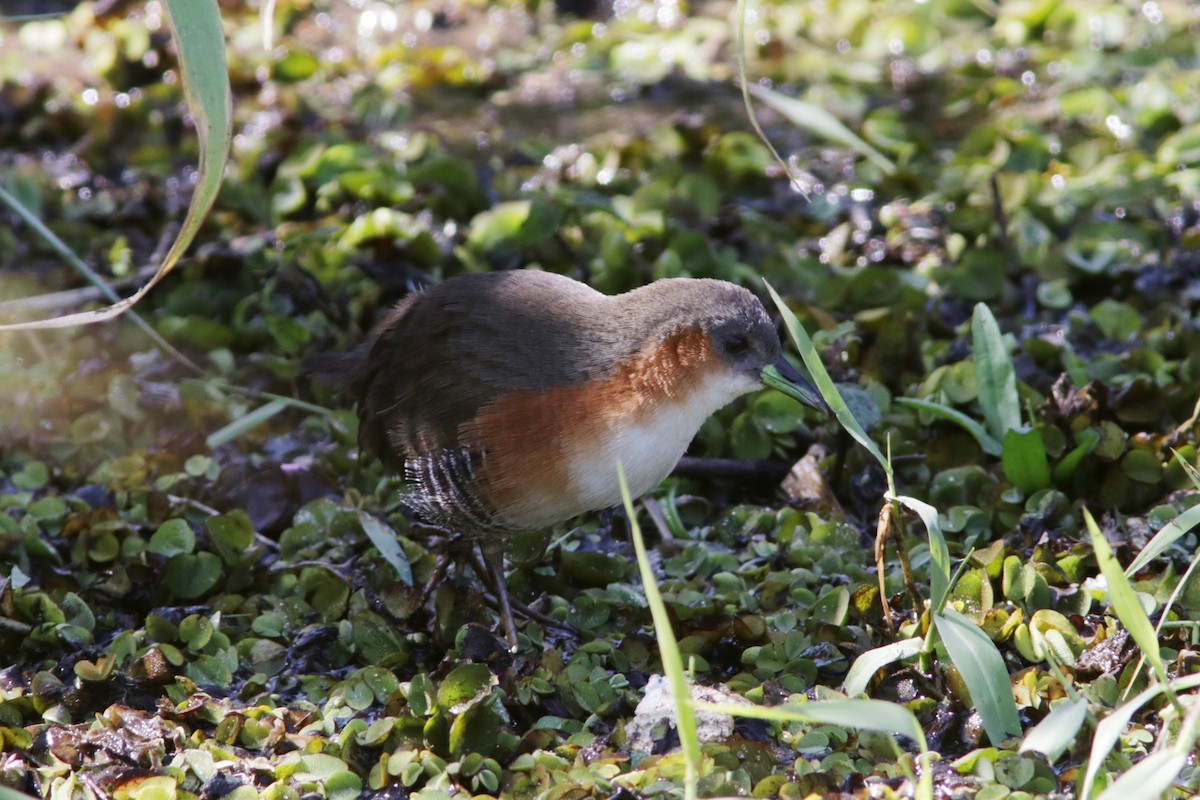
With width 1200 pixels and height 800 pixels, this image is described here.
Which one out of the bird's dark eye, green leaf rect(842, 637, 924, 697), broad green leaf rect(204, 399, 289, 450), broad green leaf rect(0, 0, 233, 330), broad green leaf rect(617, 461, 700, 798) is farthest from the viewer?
broad green leaf rect(204, 399, 289, 450)

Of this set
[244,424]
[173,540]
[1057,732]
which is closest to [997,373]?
[1057,732]

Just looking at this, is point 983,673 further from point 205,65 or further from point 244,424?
point 244,424

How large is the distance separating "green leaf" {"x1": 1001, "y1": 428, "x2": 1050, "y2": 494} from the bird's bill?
1.84 ft

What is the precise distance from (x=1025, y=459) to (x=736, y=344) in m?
0.88

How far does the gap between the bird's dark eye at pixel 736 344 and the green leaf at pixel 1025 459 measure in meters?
0.77

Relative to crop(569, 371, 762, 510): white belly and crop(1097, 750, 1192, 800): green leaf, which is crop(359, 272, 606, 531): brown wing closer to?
crop(569, 371, 762, 510): white belly

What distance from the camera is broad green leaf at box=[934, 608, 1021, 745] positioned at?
8.71 feet

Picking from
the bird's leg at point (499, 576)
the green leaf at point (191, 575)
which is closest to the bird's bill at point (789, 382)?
the bird's leg at point (499, 576)

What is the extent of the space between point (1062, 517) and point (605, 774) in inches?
58.6

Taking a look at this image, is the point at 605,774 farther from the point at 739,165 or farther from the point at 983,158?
the point at 983,158

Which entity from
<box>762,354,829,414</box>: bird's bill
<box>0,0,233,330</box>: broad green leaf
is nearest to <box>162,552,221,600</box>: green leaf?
<box>0,0,233,330</box>: broad green leaf

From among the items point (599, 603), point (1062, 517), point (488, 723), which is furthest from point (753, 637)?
point (1062, 517)

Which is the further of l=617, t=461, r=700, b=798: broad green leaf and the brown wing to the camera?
the brown wing

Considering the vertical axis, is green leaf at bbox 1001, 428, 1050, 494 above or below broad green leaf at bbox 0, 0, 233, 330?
below
